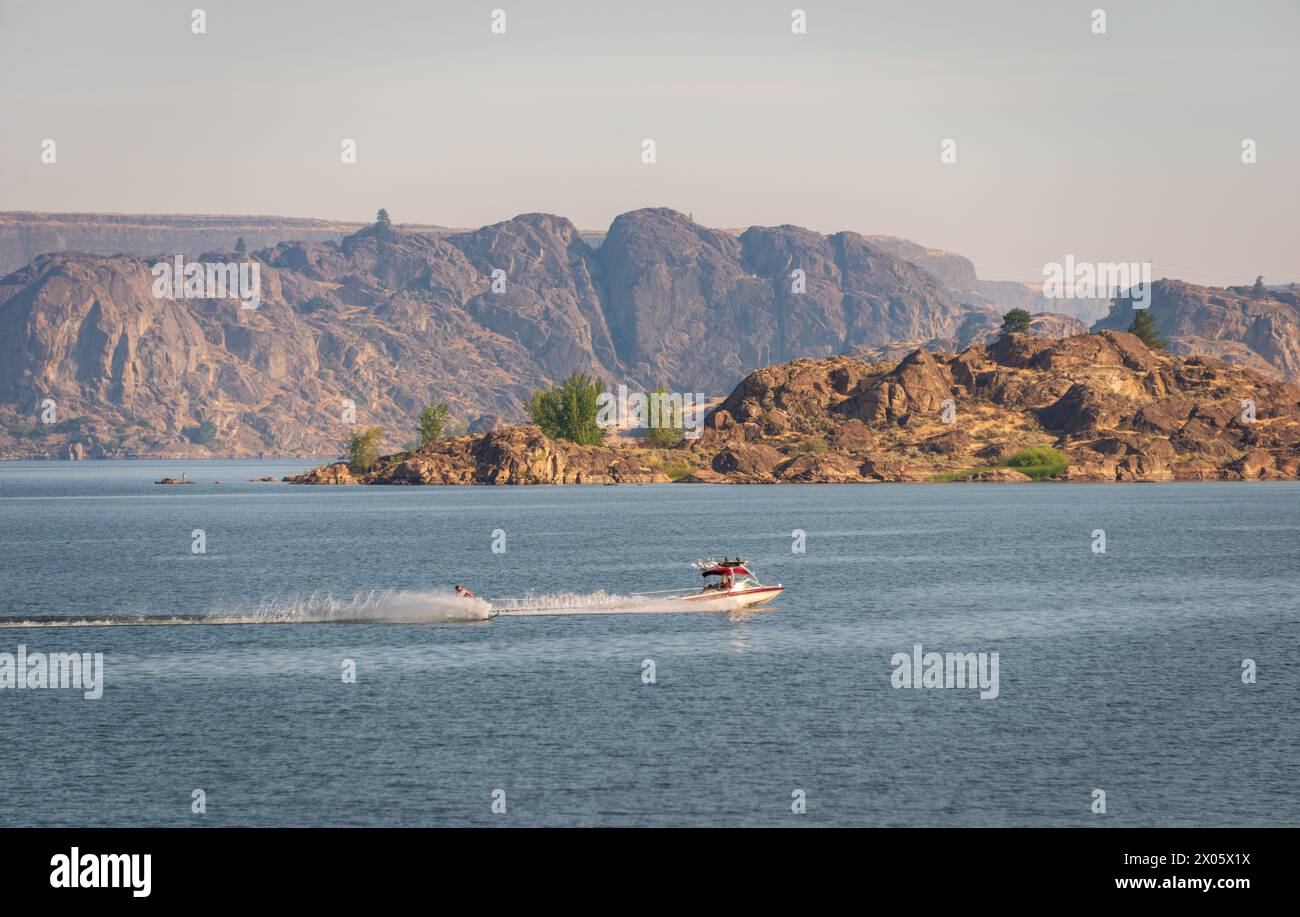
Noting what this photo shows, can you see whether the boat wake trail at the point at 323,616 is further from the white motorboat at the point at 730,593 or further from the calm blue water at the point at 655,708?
the white motorboat at the point at 730,593

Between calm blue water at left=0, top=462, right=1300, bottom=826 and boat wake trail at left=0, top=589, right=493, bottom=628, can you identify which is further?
boat wake trail at left=0, top=589, right=493, bottom=628

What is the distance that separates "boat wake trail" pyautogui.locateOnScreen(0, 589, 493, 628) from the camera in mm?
101625

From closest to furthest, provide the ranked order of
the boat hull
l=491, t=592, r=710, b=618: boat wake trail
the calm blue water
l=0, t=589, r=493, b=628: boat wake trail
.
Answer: the calm blue water
l=0, t=589, r=493, b=628: boat wake trail
l=491, t=592, r=710, b=618: boat wake trail
the boat hull

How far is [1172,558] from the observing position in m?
158

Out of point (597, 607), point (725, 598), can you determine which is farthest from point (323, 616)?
point (725, 598)

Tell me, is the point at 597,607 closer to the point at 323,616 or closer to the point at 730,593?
the point at 730,593

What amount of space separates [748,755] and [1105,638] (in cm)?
4394

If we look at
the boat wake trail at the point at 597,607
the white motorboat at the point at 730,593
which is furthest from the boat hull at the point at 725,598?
the boat wake trail at the point at 597,607

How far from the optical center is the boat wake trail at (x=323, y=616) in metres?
102

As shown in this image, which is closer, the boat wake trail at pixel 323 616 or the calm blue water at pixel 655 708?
the calm blue water at pixel 655 708

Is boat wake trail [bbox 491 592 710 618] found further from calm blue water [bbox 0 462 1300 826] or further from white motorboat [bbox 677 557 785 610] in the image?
white motorboat [bbox 677 557 785 610]

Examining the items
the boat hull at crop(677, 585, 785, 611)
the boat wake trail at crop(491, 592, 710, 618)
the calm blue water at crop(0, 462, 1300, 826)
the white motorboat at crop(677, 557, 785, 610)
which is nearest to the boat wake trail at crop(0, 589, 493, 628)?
the calm blue water at crop(0, 462, 1300, 826)
